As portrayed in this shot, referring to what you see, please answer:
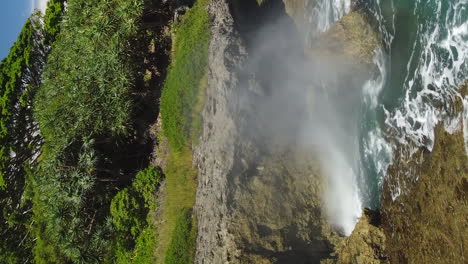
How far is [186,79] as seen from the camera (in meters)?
21.5

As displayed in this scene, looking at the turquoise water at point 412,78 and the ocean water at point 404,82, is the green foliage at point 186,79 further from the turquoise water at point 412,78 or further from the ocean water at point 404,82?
the turquoise water at point 412,78

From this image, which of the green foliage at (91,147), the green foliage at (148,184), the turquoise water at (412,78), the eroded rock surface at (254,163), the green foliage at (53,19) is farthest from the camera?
the green foliage at (53,19)

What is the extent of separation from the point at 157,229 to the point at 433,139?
1138cm

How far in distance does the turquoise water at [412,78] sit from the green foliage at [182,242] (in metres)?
6.81

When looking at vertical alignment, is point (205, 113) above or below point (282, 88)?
below

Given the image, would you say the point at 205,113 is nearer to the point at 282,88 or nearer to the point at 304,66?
the point at 282,88

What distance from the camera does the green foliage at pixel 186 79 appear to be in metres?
21.3

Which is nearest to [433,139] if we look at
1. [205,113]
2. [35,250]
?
[205,113]

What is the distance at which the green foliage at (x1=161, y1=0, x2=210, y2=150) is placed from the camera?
837 inches

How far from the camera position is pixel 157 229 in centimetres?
2072

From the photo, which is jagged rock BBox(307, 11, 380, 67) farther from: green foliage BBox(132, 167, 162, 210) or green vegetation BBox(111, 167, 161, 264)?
green vegetation BBox(111, 167, 161, 264)

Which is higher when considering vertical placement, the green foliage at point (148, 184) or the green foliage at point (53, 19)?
the green foliage at point (53, 19)

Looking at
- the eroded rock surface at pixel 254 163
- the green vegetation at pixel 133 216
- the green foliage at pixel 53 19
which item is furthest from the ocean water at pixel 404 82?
the green foliage at pixel 53 19

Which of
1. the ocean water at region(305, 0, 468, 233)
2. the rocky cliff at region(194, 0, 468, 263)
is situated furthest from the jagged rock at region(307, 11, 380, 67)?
the ocean water at region(305, 0, 468, 233)
